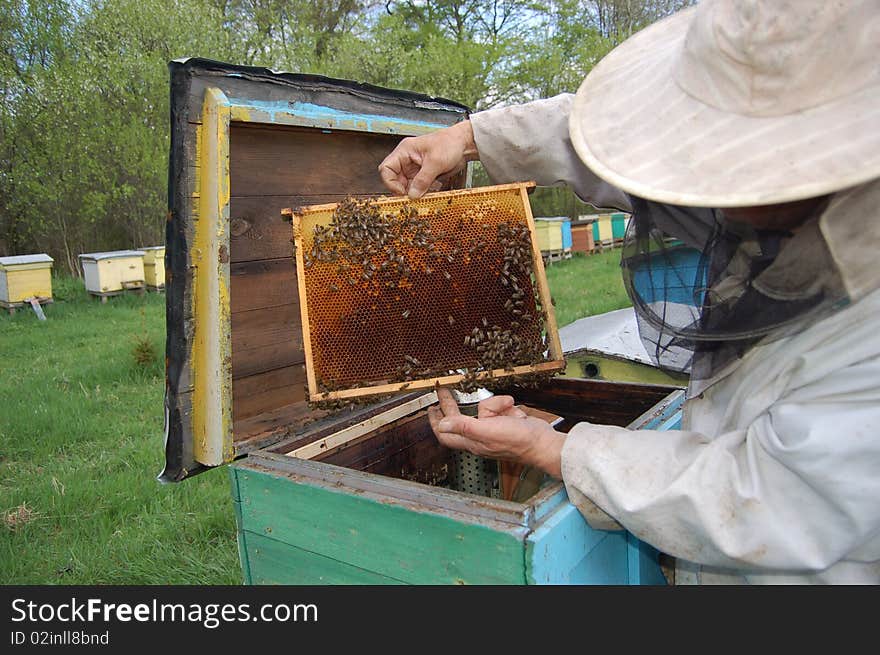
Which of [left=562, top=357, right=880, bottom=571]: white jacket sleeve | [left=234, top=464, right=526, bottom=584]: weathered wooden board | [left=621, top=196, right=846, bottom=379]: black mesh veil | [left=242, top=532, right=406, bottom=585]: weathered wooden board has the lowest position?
[left=242, top=532, right=406, bottom=585]: weathered wooden board

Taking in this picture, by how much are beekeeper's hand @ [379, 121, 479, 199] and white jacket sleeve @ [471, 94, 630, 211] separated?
2.0 inches

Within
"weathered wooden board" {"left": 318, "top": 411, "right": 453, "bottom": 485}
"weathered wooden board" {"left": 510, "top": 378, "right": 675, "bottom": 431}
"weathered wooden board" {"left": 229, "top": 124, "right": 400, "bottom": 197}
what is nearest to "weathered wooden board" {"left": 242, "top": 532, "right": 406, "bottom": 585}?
"weathered wooden board" {"left": 318, "top": 411, "right": 453, "bottom": 485}

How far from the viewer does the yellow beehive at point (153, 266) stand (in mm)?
13055

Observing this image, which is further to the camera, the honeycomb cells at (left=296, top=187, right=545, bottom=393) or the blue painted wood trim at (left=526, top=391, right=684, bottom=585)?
the honeycomb cells at (left=296, top=187, right=545, bottom=393)

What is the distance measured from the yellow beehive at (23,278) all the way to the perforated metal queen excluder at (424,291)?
449 inches

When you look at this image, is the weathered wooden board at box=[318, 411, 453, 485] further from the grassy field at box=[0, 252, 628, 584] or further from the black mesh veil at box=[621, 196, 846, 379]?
the grassy field at box=[0, 252, 628, 584]

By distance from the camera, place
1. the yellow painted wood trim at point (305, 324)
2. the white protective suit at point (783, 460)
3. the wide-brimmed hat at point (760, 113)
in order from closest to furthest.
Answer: the wide-brimmed hat at point (760, 113), the white protective suit at point (783, 460), the yellow painted wood trim at point (305, 324)

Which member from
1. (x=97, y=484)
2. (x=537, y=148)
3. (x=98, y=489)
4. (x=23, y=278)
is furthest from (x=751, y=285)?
(x=23, y=278)

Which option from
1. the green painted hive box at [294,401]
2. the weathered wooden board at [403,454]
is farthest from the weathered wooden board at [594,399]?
the weathered wooden board at [403,454]

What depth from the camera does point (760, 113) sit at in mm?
1274

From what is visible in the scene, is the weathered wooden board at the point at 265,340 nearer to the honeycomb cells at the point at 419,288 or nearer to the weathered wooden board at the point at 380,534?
the honeycomb cells at the point at 419,288

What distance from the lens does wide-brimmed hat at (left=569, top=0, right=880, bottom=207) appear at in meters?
1.17

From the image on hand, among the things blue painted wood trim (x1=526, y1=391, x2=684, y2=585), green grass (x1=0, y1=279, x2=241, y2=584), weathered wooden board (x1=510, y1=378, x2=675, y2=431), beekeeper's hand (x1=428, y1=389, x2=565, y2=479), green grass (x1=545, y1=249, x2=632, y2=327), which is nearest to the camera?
blue painted wood trim (x1=526, y1=391, x2=684, y2=585)
